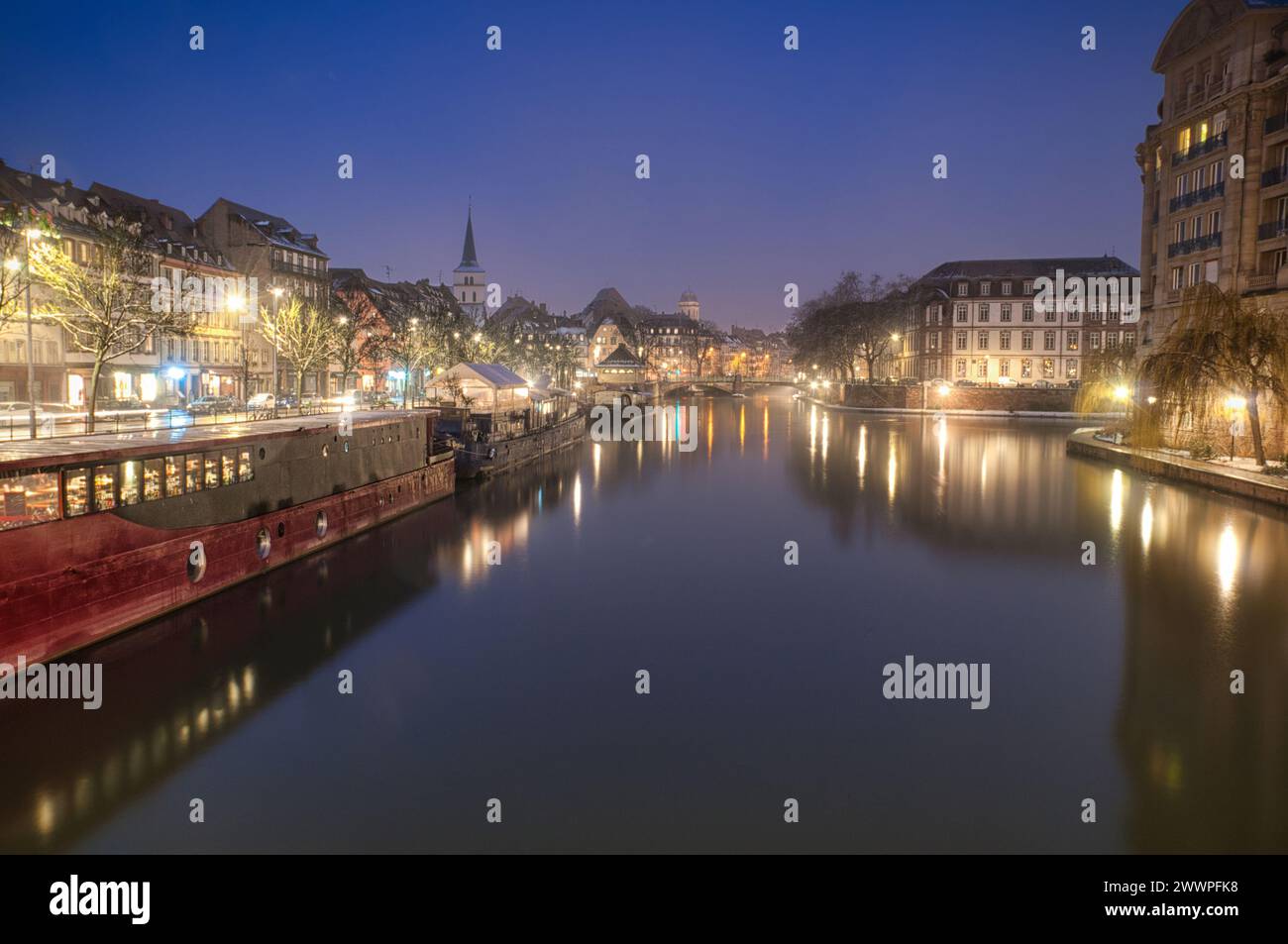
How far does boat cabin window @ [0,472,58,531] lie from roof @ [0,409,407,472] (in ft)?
0.82

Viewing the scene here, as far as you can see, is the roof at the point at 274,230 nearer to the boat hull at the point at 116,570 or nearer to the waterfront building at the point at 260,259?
the waterfront building at the point at 260,259

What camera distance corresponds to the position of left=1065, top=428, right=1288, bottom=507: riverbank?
118 ft

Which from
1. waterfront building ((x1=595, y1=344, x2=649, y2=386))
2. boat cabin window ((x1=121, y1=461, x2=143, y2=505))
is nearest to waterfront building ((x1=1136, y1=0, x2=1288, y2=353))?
boat cabin window ((x1=121, y1=461, x2=143, y2=505))

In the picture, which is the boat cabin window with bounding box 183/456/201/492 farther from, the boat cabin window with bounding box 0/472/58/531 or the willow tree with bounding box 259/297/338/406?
the willow tree with bounding box 259/297/338/406

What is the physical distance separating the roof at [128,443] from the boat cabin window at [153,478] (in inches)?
10.7

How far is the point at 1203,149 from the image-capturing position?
49.8 meters

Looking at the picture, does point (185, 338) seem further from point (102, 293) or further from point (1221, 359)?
point (1221, 359)

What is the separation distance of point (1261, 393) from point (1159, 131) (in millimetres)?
23308

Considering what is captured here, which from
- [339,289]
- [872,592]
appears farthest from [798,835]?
[339,289]

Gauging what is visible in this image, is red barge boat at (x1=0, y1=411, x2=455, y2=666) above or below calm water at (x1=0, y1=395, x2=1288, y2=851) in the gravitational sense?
above

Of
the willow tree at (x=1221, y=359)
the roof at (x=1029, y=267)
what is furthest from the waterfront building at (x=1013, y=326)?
the willow tree at (x=1221, y=359)

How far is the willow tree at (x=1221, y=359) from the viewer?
3838 cm

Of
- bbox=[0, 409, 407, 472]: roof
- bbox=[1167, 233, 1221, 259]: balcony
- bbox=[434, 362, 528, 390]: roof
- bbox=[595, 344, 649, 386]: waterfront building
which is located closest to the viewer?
bbox=[0, 409, 407, 472]: roof
